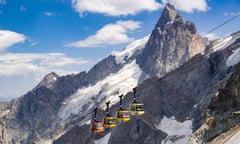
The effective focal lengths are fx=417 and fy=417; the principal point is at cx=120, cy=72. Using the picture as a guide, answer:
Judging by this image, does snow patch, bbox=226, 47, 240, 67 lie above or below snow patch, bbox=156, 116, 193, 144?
above

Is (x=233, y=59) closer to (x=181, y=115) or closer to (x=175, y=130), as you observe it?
(x=181, y=115)

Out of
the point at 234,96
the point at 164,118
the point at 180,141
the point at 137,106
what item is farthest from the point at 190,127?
the point at 137,106

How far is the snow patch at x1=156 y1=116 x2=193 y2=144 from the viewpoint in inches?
6481

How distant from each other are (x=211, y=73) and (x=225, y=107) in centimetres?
11864

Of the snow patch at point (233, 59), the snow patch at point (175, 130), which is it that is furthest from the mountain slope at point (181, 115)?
the snow patch at point (233, 59)

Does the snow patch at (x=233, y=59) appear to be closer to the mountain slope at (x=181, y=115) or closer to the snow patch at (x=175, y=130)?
the mountain slope at (x=181, y=115)

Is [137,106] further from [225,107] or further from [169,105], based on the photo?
[169,105]

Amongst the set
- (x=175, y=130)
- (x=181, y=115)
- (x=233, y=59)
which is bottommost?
(x=175, y=130)

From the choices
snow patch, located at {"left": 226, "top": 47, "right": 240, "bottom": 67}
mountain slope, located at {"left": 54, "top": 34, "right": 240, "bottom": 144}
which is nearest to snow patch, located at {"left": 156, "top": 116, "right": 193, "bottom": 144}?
mountain slope, located at {"left": 54, "top": 34, "right": 240, "bottom": 144}

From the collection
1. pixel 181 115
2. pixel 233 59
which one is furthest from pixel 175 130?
pixel 233 59

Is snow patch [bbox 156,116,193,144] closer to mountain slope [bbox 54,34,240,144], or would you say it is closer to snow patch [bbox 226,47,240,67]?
mountain slope [bbox 54,34,240,144]

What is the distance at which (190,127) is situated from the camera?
169125 millimetres

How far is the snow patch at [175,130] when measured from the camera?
16462 cm

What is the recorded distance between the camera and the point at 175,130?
572 feet
